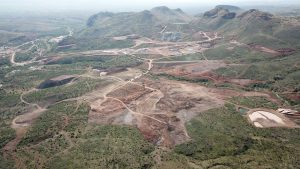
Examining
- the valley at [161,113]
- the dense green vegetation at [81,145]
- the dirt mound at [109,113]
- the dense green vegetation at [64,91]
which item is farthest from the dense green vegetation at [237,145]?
the dense green vegetation at [64,91]

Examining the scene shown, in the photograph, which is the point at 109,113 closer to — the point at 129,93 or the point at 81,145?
the point at 129,93

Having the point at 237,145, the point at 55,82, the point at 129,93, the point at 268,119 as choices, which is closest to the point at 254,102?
the point at 268,119

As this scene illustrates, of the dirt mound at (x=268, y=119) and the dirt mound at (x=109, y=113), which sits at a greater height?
the dirt mound at (x=268, y=119)

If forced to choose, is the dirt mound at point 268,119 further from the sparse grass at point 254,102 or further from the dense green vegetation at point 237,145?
the sparse grass at point 254,102

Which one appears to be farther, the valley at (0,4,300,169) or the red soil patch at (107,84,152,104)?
the red soil patch at (107,84,152,104)

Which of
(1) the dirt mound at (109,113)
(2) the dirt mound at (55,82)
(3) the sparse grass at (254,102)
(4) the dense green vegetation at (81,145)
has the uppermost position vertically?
(3) the sparse grass at (254,102)

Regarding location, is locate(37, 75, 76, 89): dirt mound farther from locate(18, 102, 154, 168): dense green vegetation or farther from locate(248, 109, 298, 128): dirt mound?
locate(248, 109, 298, 128): dirt mound

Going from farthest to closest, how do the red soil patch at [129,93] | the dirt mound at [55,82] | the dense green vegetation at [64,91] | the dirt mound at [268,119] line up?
the dirt mound at [55,82] < the dense green vegetation at [64,91] < the red soil patch at [129,93] < the dirt mound at [268,119]

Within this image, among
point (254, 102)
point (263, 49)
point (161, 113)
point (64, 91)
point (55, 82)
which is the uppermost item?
point (263, 49)

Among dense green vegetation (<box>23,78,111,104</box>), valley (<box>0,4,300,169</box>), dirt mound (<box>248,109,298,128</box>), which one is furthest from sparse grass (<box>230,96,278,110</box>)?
dense green vegetation (<box>23,78,111,104</box>)

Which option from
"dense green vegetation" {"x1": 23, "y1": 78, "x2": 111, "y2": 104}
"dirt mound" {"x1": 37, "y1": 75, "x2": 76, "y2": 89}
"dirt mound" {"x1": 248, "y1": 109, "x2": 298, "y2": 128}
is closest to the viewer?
"dirt mound" {"x1": 248, "y1": 109, "x2": 298, "y2": 128}

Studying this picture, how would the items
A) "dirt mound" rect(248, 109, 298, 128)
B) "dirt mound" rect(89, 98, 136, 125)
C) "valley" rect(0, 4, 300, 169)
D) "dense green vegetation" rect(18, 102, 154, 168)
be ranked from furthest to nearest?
"dirt mound" rect(89, 98, 136, 125) < "dirt mound" rect(248, 109, 298, 128) < "valley" rect(0, 4, 300, 169) < "dense green vegetation" rect(18, 102, 154, 168)

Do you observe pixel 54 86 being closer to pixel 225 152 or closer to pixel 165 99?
pixel 165 99
